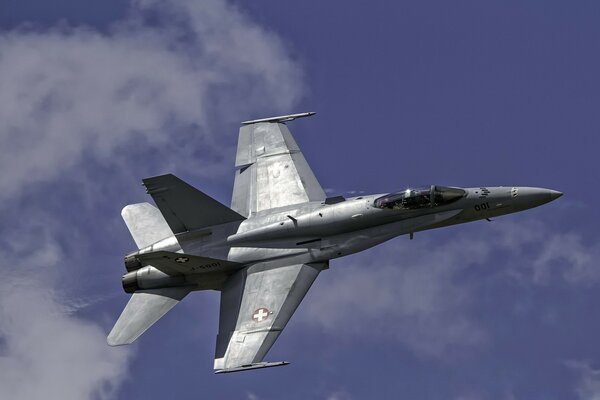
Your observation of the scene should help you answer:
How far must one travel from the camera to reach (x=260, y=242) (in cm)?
3769

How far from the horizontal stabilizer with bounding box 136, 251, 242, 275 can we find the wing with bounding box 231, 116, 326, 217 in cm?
235

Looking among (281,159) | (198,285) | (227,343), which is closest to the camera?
(227,343)

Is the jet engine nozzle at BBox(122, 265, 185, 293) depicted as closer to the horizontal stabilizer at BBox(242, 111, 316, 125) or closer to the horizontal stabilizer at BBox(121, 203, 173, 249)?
the horizontal stabilizer at BBox(121, 203, 173, 249)

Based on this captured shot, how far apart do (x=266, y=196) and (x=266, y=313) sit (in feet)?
15.2

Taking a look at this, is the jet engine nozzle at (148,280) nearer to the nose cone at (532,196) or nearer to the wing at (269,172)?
the wing at (269,172)

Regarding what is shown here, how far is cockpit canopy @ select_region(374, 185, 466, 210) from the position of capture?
1449 inches

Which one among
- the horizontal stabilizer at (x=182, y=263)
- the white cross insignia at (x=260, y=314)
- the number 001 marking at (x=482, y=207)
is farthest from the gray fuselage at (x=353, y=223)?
the white cross insignia at (x=260, y=314)

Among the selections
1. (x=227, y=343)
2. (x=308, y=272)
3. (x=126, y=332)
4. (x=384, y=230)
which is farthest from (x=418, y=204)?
(x=126, y=332)

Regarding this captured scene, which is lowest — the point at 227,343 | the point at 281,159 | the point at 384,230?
the point at 227,343

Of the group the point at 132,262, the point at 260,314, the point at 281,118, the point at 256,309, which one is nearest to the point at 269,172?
the point at 281,118

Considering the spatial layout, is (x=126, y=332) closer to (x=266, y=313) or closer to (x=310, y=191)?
(x=266, y=313)

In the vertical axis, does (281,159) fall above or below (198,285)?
above

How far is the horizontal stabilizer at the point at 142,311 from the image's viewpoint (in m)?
37.4

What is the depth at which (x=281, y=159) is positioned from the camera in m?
41.0
